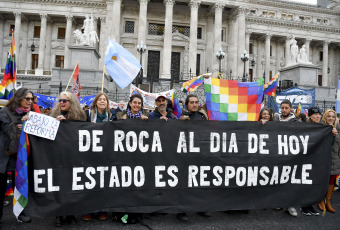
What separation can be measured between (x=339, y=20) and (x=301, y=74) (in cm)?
3655

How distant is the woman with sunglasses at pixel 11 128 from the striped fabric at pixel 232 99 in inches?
127

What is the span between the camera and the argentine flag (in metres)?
4.99

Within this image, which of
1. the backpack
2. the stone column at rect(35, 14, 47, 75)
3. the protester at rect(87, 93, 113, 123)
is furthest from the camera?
the stone column at rect(35, 14, 47, 75)

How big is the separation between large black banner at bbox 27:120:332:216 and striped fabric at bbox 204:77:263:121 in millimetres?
535

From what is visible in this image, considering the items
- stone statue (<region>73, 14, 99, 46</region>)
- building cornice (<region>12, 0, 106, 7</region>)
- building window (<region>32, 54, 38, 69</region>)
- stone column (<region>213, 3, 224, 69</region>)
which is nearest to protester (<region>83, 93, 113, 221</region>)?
stone statue (<region>73, 14, 99, 46</region>)

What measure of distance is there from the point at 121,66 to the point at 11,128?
228 cm

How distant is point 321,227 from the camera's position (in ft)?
13.5

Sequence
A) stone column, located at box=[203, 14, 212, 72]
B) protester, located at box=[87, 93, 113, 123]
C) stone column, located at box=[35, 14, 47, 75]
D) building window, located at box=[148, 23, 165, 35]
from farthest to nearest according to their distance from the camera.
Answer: building window, located at box=[148, 23, 165, 35] → stone column, located at box=[35, 14, 47, 75] → stone column, located at box=[203, 14, 212, 72] → protester, located at box=[87, 93, 113, 123]

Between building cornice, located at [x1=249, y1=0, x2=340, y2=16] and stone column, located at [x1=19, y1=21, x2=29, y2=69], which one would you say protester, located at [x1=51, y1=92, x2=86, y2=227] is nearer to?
stone column, located at [x1=19, y1=21, x2=29, y2=69]

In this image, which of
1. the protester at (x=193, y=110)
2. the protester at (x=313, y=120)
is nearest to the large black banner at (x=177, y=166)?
the protester at (x=313, y=120)

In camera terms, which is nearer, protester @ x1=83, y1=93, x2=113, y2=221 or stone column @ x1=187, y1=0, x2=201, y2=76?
protester @ x1=83, y1=93, x2=113, y2=221

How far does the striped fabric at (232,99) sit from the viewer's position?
495 centimetres

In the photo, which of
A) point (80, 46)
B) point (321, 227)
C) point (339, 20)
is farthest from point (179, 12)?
point (321, 227)

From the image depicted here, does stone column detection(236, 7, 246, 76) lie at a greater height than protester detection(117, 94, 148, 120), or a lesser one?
greater
